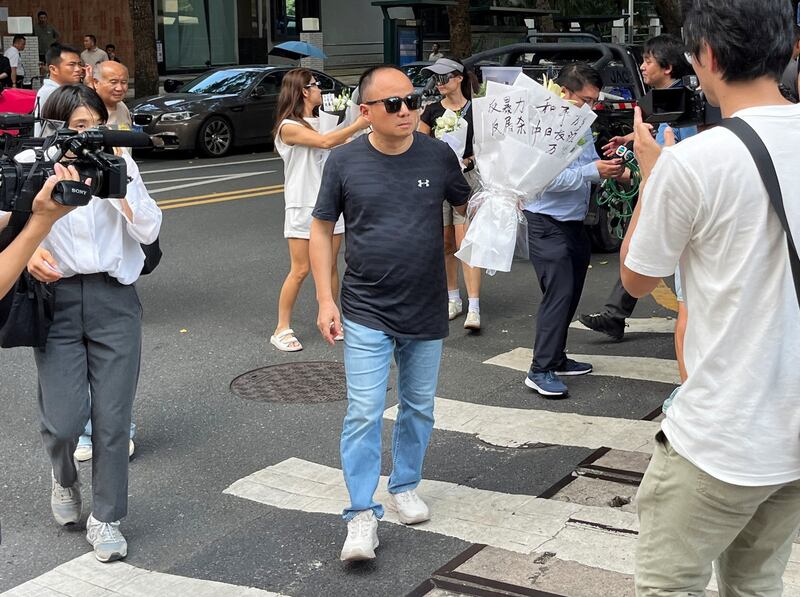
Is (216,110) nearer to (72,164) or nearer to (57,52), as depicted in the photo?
(57,52)

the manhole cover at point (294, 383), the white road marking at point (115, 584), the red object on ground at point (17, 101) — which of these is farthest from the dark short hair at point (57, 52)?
the white road marking at point (115, 584)

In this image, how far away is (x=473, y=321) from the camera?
307 inches

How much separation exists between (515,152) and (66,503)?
2762 mm

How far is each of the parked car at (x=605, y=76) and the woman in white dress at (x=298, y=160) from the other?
2.98m

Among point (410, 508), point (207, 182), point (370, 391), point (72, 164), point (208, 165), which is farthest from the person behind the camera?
point (208, 165)

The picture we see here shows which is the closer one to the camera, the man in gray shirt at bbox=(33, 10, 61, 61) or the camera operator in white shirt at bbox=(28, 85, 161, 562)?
the camera operator in white shirt at bbox=(28, 85, 161, 562)

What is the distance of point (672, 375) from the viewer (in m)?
6.82

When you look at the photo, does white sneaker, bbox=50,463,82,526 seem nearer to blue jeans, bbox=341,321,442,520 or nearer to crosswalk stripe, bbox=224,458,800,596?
crosswalk stripe, bbox=224,458,800,596

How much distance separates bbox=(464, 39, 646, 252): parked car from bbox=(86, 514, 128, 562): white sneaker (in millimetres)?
6252

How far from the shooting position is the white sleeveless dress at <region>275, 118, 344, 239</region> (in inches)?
299


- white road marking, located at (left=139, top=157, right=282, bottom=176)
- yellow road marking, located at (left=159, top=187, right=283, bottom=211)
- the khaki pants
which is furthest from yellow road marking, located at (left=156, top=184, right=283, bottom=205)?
the khaki pants

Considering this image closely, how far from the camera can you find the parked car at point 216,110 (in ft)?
59.9

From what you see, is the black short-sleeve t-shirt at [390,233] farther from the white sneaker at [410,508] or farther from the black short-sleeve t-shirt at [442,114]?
the black short-sleeve t-shirt at [442,114]

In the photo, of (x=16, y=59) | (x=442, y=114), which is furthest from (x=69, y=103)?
(x=16, y=59)
